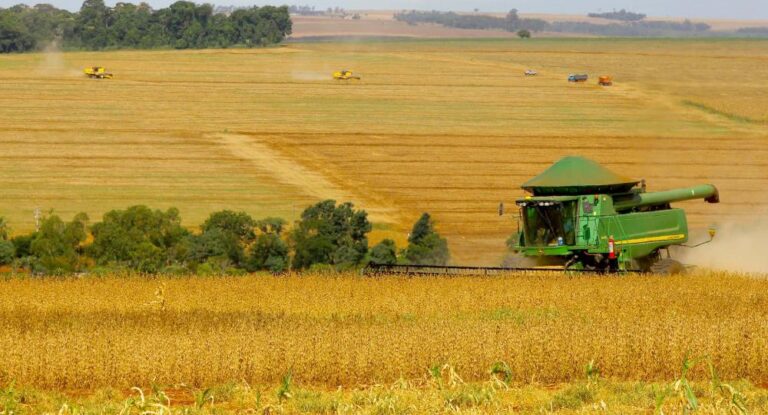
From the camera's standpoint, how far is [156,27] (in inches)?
5709

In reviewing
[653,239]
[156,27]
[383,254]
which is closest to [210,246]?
[383,254]

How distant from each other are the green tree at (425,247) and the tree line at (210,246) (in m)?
0.03

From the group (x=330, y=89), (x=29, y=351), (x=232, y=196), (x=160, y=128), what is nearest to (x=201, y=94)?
(x=330, y=89)

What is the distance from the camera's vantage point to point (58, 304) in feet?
73.0

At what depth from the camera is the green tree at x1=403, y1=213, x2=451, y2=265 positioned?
124 ft

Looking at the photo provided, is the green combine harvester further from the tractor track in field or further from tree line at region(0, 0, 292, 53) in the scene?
tree line at region(0, 0, 292, 53)

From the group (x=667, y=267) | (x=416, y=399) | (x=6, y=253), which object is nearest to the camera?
(x=416, y=399)

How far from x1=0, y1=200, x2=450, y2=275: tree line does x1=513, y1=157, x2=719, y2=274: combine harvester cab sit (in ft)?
29.2

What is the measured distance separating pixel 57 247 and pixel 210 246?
13.9ft

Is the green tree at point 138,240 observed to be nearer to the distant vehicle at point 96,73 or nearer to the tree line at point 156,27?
the distant vehicle at point 96,73

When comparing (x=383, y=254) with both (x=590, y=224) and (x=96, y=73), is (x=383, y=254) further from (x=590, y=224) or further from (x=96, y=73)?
(x=96, y=73)

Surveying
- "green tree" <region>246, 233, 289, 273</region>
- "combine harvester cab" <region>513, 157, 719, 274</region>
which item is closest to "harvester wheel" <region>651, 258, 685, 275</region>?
"combine harvester cab" <region>513, 157, 719, 274</region>

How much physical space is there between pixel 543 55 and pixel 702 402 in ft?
425

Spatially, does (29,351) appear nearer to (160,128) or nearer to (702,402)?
(702,402)
